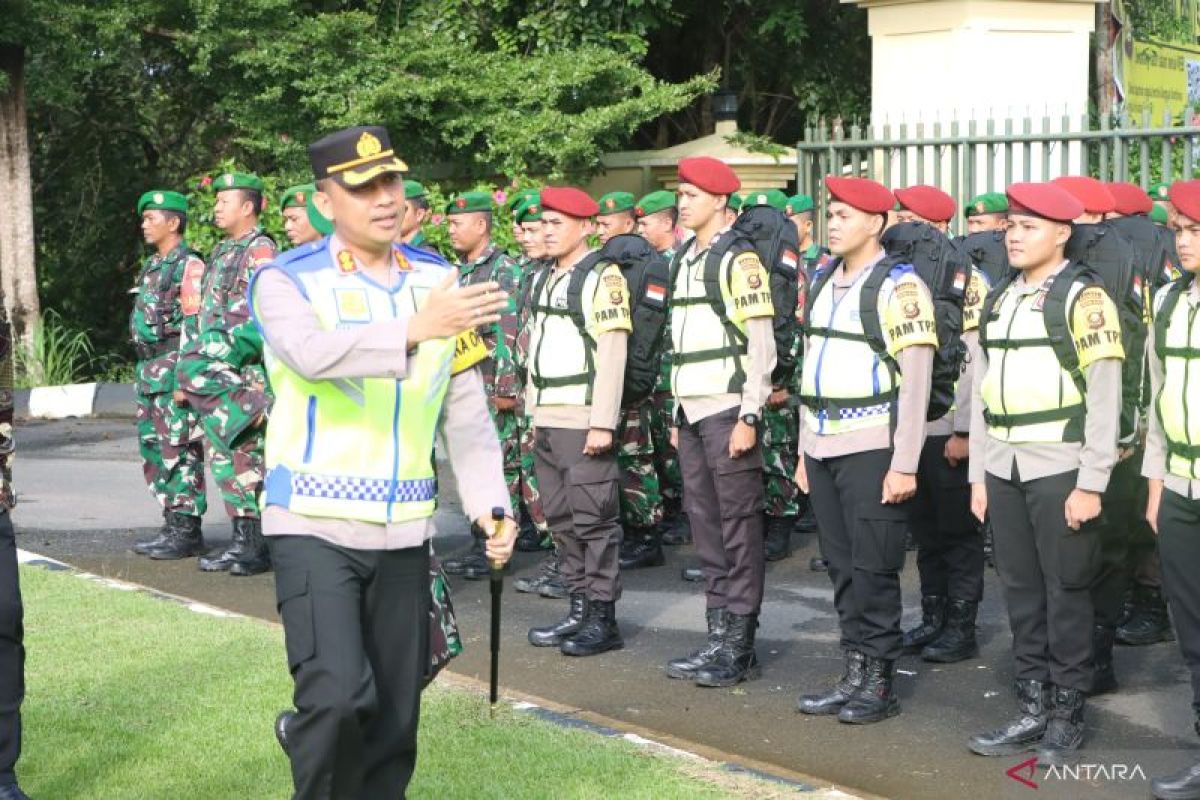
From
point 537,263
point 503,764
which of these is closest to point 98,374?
point 537,263

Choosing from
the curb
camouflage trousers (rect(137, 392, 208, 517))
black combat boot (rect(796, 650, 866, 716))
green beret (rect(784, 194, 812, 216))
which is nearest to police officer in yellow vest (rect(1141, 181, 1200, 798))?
black combat boot (rect(796, 650, 866, 716))

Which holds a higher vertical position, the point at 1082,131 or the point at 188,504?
the point at 1082,131

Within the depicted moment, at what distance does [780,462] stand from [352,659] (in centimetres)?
653

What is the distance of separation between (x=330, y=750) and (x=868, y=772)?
7.84ft

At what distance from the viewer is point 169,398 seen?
10734 millimetres

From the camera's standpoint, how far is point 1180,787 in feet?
19.6

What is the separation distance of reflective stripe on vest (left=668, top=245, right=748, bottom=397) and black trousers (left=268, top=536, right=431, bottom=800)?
3090 millimetres

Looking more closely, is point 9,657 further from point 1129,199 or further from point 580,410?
point 1129,199

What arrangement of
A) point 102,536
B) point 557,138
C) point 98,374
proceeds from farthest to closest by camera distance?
point 98,374 < point 557,138 < point 102,536

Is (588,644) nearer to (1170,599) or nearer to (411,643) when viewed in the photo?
(1170,599)

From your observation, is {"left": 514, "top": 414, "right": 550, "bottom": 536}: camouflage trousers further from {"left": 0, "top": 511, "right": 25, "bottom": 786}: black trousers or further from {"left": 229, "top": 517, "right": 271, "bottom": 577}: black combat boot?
{"left": 0, "top": 511, "right": 25, "bottom": 786}: black trousers

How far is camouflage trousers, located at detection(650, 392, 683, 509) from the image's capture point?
11312 mm

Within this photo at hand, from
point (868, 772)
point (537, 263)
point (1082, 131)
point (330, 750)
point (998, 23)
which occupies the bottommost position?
point (868, 772)

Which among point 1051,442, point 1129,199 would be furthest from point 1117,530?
point 1129,199
